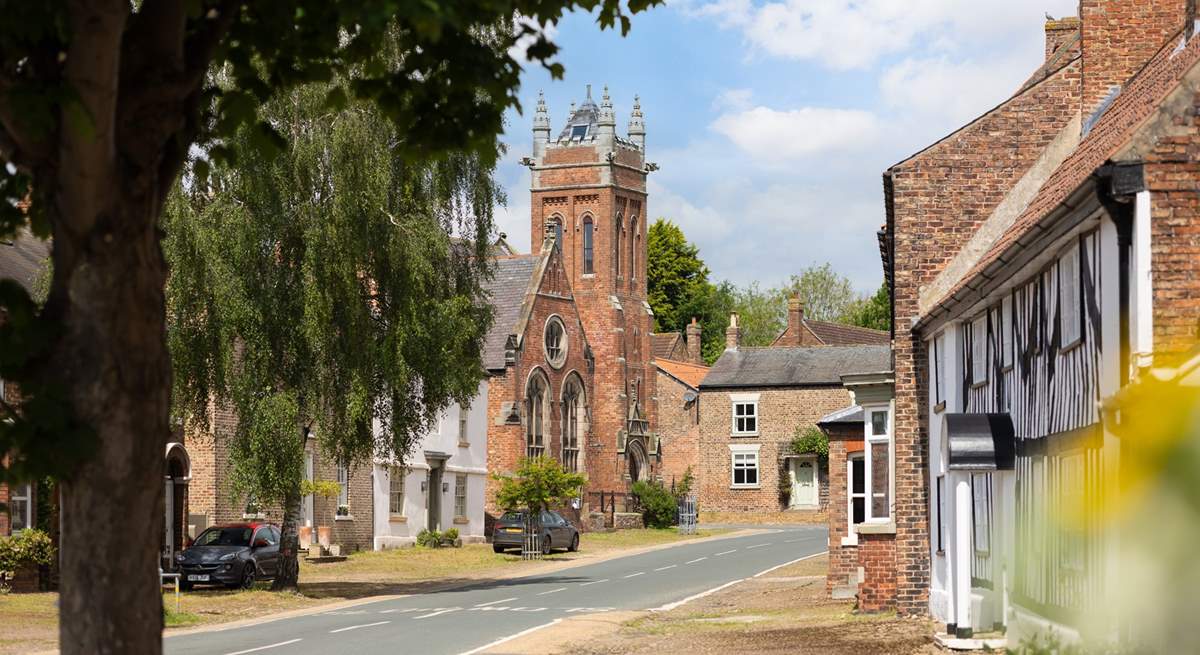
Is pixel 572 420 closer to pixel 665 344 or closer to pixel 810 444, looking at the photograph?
pixel 810 444

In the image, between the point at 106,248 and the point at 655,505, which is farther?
the point at 655,505

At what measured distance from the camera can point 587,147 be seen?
85.4 meters

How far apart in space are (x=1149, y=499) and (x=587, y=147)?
80.9m

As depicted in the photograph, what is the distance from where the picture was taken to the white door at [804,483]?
249 feet

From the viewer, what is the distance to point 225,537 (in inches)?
1305

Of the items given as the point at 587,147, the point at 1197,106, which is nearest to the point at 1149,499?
the point at 1197,106

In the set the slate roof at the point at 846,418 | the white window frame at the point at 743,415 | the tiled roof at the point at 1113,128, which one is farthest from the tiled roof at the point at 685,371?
the tiled roof at the point at 1113,128

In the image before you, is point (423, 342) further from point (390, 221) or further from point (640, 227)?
point (640, 227)

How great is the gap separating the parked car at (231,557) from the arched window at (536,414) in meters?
31.9

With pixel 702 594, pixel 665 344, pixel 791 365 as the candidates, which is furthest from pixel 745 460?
pixel 702 594

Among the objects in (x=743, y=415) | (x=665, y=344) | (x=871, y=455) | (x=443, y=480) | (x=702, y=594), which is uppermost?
(x=665, y=344)

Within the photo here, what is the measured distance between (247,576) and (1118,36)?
67.4 ft

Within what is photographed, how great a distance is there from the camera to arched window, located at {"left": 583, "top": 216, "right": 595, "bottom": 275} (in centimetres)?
8300

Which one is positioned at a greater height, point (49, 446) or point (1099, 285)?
point (1099, 285)
